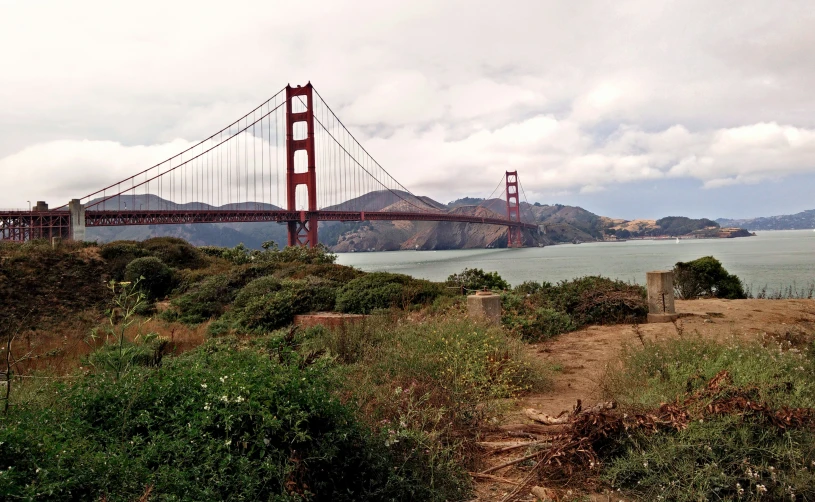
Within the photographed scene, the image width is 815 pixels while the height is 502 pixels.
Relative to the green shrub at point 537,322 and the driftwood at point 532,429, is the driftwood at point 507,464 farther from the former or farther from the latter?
the green shrub at point 537,322

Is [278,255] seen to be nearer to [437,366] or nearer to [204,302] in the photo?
[204,302]

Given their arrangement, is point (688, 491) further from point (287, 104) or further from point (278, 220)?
point (287, 104)

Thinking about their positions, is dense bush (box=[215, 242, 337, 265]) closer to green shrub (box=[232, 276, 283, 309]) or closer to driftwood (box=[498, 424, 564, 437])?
green shrub (box=[232, 276, 283, 309])

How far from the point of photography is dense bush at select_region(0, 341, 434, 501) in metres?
2.29

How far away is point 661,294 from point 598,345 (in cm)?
278

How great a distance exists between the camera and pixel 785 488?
3090 mm

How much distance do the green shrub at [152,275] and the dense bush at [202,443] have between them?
13.7 metres

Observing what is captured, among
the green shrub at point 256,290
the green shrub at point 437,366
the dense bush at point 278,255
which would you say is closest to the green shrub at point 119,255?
the dense bush at point 278,255

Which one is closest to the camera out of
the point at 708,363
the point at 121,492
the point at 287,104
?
the point at 121,492

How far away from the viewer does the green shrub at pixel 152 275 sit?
1595 cm

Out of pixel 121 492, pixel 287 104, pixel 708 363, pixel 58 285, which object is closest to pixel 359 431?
pixel 121 492

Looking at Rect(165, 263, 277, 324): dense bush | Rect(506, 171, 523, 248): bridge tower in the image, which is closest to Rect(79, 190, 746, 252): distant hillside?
Rect(506, 171, 523, 248): bridge tower

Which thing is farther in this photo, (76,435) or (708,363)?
(708,363)

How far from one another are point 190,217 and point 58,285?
21112 mm
